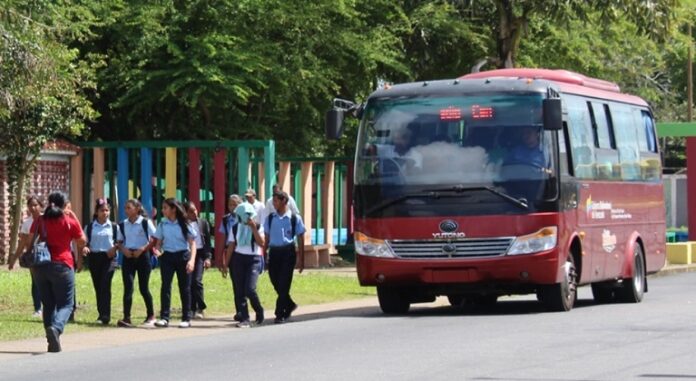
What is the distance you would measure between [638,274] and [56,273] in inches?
441

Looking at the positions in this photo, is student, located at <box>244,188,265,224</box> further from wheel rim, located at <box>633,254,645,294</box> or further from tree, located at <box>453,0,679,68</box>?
tree, located at <box>453,0,679,68</box>

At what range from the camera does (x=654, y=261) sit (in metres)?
26.2

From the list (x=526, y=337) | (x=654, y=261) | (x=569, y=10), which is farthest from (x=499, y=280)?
(x=569, y=10)

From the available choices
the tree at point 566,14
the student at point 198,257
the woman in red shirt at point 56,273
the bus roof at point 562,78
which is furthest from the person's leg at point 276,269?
the tree at point 566,14

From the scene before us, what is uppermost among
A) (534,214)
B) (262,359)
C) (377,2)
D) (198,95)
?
(377,2)

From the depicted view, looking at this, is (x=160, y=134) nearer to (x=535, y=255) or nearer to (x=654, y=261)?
(x=654, y=261)

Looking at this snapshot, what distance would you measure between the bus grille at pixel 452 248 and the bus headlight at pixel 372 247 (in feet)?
0.29

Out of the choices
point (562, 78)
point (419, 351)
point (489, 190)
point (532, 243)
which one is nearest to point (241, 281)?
point (489, 190)

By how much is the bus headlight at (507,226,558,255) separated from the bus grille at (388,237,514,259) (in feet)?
0.32

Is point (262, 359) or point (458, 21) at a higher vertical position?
point (458, 21)

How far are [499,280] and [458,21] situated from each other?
18481mm

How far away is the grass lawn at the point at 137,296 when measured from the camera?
20.7 meters

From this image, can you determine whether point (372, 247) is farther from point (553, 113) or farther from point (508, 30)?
point (508, 30)

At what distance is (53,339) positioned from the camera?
55.6 feet
